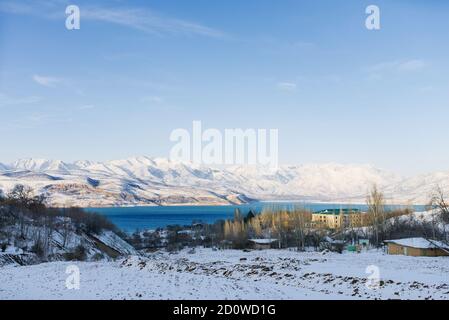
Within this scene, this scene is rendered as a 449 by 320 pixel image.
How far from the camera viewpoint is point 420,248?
1503 inches

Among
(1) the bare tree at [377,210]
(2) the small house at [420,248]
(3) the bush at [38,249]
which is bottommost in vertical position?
(3) the bush at [38,249]

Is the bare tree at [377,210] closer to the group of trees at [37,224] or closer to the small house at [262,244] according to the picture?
the small house at [262,244]

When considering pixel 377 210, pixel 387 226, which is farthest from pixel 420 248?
pixel 387 226

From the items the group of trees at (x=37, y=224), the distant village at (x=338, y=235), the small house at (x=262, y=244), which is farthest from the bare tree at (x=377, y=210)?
the group of trees at (x=37, y=224)

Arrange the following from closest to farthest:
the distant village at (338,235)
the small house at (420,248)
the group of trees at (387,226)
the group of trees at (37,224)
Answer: the small house at (420,248) → the group of trees at (37,224) → the distant village at (338,235) → the group of trees at (387,226)

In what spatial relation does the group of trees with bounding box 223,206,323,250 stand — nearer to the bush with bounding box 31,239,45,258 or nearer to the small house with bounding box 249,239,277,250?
the small house with bounding box 249,239,277,250

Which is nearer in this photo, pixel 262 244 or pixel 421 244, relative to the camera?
pixel 421 244

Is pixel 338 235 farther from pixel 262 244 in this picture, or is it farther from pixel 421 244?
pixel 421 244

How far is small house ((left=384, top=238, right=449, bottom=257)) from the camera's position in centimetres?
3809

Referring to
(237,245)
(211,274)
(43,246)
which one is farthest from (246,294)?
(237,245)

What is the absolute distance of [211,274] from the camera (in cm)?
2398

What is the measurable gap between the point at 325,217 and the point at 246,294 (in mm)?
103321

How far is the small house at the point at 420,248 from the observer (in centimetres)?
3809

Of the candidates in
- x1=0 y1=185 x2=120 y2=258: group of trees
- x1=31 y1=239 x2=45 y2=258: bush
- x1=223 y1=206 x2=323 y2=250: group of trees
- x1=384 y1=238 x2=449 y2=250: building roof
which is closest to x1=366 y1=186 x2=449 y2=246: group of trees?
x1=223 y1=206 x2=323 y2=250: group of trees
